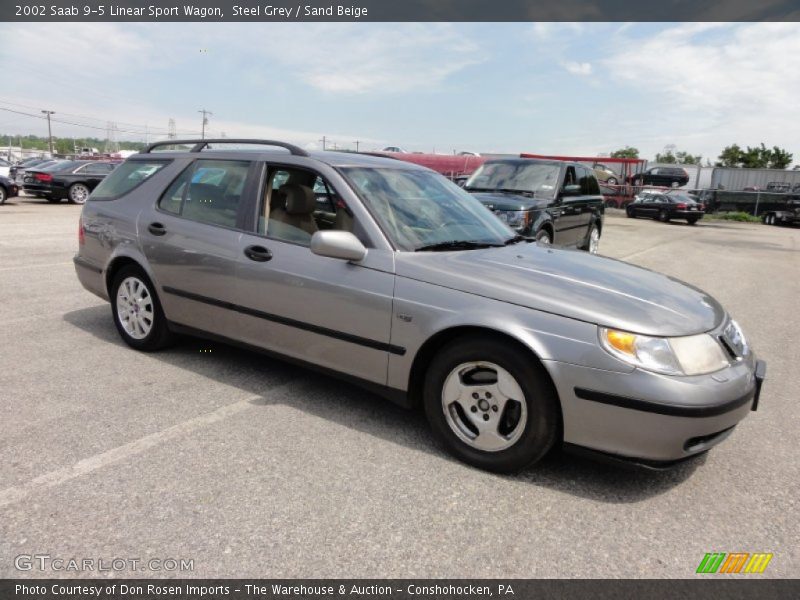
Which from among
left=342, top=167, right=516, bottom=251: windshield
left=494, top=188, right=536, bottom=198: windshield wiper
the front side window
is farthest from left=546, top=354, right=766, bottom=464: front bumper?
left=494, top=188, right=536, bottom=198: windshield wiper

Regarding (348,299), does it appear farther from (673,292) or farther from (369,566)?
(673,292)

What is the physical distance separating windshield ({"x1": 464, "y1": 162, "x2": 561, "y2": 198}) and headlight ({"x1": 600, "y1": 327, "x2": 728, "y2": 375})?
6914 mm

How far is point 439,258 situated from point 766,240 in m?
20.2

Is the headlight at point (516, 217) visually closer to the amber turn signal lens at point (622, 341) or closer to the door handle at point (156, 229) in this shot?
the door handle at point (156, 229)

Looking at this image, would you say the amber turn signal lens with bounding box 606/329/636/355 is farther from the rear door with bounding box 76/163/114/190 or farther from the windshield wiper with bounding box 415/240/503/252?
the rear door with bounding box 76/163/114/190

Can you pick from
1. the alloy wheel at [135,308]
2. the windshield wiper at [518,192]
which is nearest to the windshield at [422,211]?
the alloy wheel at [135,308]

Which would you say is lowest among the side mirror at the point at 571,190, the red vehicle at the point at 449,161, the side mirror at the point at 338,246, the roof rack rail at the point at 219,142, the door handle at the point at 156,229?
the door handle at the point at 156,229

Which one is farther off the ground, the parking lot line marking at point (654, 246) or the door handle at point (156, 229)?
the door handle at point (156, 229)

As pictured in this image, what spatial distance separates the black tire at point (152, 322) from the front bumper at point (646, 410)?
3017mm

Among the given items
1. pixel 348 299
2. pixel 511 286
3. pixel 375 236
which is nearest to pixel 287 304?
pixel 348 299

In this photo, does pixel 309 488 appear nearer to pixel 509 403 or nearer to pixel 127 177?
pixel 509 403

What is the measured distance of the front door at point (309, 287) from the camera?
3305 mm

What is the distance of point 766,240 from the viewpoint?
19531mm

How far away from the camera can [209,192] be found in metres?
4.20
